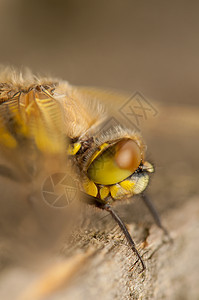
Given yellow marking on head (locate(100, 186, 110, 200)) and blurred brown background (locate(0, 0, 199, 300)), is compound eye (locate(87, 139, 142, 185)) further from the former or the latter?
blurred brown background (locate(0, 0, 199, 300))

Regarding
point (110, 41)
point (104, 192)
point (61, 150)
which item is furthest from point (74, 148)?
point (110, 41)

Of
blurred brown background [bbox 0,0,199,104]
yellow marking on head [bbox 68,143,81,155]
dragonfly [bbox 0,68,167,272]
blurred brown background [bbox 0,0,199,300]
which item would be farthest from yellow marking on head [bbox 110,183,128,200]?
blurred brown background [bbox 0,0,199,104]

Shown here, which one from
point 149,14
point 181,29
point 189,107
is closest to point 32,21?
point 149,14

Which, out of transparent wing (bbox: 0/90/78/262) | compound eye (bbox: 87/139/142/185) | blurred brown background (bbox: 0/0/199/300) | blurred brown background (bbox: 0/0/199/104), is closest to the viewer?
compound eye (bbox: 87/139/142/185)

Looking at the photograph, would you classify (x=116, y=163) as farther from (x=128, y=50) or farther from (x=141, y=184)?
(x=128, y=50)

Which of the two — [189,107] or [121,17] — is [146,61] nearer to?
[121,17]

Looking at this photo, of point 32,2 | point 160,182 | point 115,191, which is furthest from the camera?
point 32,2
